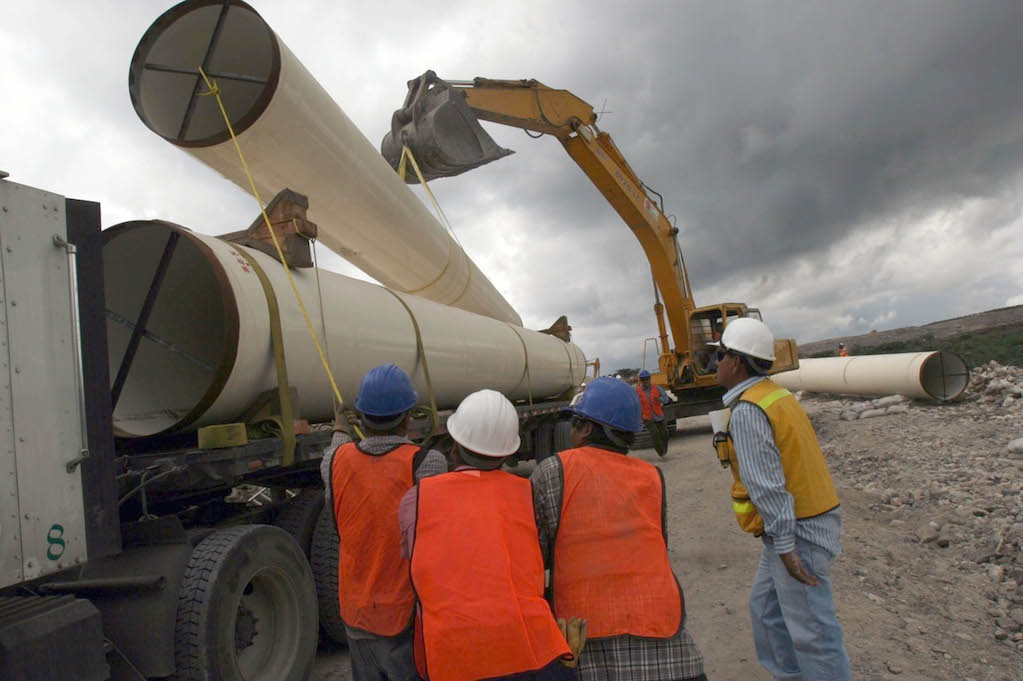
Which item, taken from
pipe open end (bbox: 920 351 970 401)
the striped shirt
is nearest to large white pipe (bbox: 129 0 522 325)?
the striped shirt

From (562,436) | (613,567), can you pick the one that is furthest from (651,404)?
(613,567)

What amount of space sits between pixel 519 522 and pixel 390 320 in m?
3.30

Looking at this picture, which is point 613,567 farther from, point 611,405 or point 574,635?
point 611,405

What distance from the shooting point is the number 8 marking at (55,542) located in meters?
2.19

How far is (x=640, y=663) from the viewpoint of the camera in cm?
185

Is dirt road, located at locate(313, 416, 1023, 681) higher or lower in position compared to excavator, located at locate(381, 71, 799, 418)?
lower

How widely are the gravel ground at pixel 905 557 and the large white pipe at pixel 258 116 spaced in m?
3.35

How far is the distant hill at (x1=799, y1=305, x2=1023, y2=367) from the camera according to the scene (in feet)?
65.8

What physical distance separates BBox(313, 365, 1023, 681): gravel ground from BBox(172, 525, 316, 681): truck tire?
586 millimetres

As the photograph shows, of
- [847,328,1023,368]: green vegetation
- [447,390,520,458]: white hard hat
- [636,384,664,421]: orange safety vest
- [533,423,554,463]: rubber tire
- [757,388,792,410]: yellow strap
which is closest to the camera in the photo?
[447,390,520,458]: white hard hat

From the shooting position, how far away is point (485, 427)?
1.96 metres

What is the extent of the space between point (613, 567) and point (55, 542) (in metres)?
1.90

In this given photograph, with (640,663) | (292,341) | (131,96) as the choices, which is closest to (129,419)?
(292,341)

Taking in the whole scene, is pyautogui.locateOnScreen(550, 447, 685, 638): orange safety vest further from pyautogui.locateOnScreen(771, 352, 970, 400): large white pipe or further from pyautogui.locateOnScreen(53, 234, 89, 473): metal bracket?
pyautogui.locateOnScreen(771, 352, 970, 400): large white pipe
